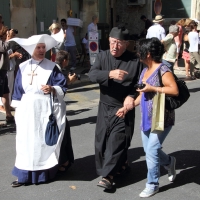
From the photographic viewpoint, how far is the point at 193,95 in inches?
399

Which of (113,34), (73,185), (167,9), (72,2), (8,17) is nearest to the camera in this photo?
(113,34)

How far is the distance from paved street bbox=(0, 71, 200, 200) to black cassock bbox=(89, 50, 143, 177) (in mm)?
331

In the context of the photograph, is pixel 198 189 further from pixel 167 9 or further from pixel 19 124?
pixel 167 9

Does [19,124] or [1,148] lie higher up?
[19,124]

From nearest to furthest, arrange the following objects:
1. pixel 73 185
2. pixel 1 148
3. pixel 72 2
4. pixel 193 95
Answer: pixel 73 185 < pixel 1 148 < pixel 193 95 < pixel 72 2

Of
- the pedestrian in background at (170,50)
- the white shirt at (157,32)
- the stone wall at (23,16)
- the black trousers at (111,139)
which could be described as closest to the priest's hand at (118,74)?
the black trousers at (111,139)

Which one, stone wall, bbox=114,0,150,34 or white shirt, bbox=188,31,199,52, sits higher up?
stone wall, bbox=114,0,150,34

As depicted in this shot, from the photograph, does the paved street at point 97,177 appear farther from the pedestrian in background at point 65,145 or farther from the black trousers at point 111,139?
the black trousers at point 111,139

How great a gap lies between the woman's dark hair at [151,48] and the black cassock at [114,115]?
0.35 meters

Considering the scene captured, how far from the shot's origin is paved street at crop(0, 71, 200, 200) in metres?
4.49

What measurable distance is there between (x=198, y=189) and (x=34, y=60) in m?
2.36

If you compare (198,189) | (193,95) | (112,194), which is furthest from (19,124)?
(193,95)

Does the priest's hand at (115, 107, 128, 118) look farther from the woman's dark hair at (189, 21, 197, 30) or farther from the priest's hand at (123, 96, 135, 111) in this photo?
the woman's dark hair at (189, 21, 197, 30)

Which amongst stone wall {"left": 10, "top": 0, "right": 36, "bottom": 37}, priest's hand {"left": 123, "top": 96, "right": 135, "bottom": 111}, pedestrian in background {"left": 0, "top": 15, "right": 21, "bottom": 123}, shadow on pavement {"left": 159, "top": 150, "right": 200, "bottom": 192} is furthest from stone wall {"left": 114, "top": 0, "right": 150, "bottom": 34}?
priest's hand {"left": 123, "top": 96, "right": 135, "bottom": 111}
